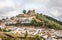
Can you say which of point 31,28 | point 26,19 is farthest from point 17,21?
point 31,28

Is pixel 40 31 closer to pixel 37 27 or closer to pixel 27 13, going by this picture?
pixel 37 27

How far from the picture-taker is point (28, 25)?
3706 inches

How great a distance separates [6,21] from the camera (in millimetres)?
103312

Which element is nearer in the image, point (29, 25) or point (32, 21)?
point (29, 25)

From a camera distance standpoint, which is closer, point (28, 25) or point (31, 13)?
point (28, 25)

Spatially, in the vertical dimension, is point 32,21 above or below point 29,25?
above

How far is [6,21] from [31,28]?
1768cm

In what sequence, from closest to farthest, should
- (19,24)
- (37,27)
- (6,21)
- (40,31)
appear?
(40,31), (37,27), (19,24), (6,21)

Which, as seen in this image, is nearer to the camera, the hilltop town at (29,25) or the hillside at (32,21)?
the hilltop town at (29,25)

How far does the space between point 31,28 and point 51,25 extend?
916 centimetres

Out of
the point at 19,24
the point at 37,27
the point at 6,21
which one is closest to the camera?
the point at 37,27

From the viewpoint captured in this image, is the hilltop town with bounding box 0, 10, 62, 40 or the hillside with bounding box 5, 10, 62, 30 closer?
the hilltop town with bounding box 0, 10, 62, 40

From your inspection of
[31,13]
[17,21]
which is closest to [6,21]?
[17,21]

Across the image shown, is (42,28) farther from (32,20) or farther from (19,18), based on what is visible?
(19,18)
